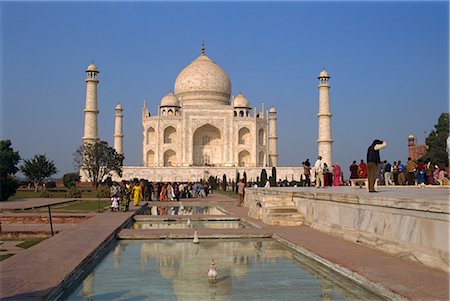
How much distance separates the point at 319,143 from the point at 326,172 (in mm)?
18237

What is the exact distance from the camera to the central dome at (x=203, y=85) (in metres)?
39.0

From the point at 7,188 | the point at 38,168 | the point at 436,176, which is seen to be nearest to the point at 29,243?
the point at 436,176

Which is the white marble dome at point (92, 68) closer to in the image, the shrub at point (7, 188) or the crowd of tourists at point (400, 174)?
the shrub at point (7, 188)

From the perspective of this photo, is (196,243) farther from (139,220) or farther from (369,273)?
(139,220)

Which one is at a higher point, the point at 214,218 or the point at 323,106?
the point at 323,106

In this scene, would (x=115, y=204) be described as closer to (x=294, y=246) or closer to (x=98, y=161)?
(x=294, y=246)

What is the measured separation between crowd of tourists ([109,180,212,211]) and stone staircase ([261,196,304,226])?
4109 mm

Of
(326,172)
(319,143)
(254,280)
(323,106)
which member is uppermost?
(323,106)

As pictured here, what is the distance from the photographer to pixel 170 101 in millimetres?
38312

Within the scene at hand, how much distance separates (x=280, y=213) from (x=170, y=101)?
30314mm

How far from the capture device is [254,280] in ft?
14.9

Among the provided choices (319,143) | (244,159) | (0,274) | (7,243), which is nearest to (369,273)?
(0,274)

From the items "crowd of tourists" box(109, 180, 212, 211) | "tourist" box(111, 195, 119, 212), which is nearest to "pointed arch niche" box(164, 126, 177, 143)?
"crowd of tourists" box(109, 180, 212, 211)

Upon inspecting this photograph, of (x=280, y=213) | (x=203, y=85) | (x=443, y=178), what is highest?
(x=203, y=85)
